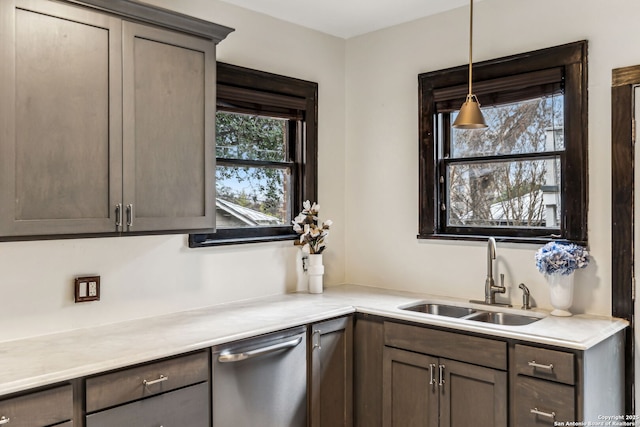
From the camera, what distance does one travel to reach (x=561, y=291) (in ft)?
8.50

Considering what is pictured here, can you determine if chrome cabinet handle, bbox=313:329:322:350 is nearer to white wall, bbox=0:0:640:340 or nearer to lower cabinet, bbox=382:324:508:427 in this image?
lower cabinet, bbox=382:324:508:427

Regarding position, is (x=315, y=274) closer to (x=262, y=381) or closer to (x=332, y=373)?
(x=332, y=373)

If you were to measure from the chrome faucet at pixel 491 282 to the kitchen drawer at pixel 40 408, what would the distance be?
208cm

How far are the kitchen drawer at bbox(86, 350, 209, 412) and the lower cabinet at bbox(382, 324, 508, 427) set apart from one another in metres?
1.00

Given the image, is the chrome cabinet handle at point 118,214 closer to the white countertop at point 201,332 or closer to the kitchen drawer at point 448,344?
the white countertop at point 201,332

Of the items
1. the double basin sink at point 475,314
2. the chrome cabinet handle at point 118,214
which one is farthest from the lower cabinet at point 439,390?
the chrome cabinet handle at point 118,214

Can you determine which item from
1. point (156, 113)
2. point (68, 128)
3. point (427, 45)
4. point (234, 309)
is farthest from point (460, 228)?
point (68, 128)

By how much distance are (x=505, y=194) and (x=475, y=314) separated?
0.69 m

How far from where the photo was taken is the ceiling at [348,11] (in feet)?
10.0

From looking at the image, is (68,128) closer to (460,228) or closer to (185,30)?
(185,30)

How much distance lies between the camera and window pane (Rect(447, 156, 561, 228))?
9.29 ft

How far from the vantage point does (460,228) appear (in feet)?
10.4

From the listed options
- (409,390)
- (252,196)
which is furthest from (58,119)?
(409,390)

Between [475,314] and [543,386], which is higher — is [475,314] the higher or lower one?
the higher one
